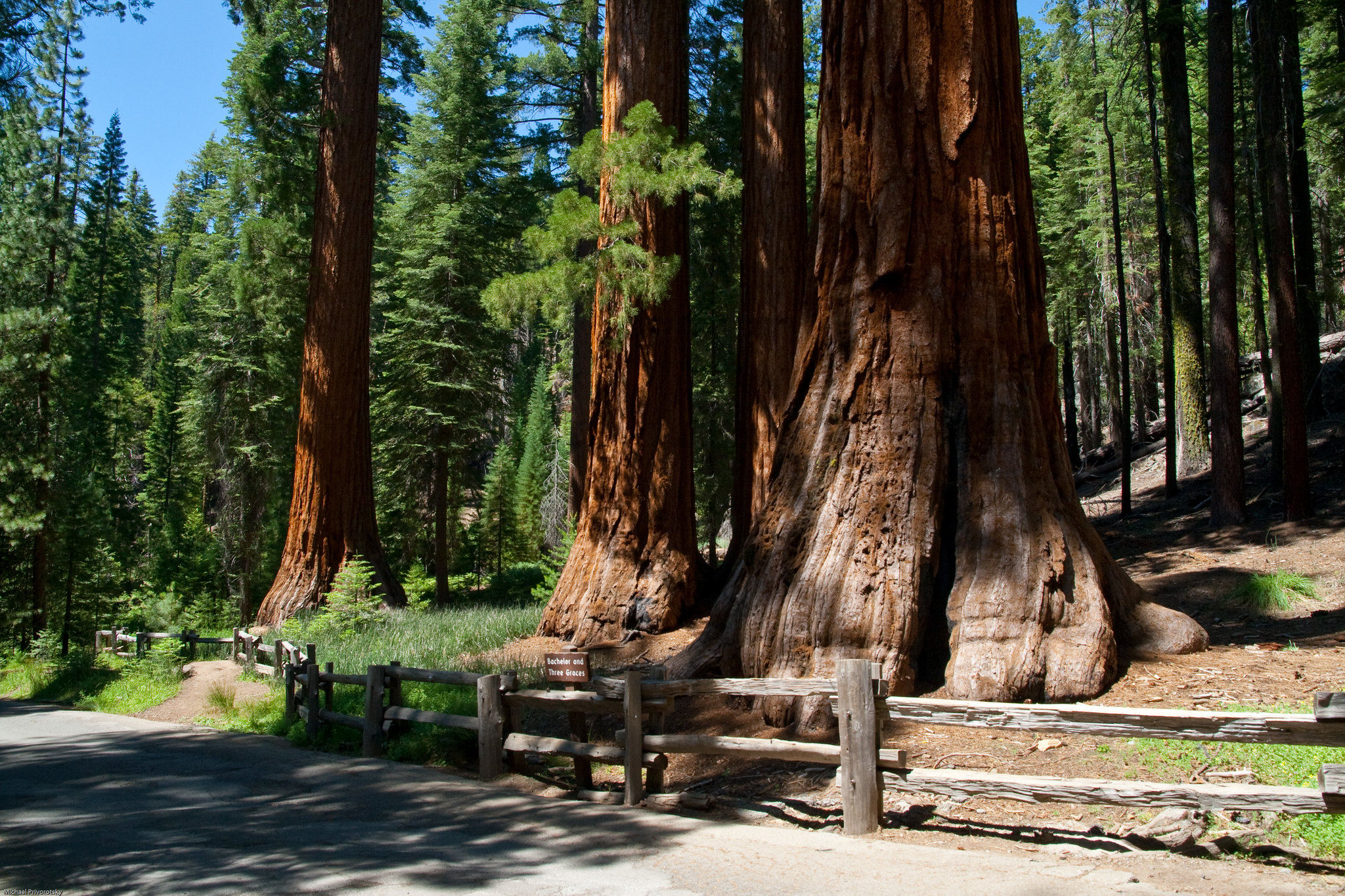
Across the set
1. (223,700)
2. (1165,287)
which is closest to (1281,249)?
(1165,287)

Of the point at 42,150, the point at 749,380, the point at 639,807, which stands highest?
the point at 42,150

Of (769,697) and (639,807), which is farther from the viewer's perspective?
(769,697)

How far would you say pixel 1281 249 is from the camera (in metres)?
14.5

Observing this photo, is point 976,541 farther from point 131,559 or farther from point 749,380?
point 131,559

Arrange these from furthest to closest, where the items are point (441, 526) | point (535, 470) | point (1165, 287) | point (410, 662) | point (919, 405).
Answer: point (535, 470) → point (441, 526) → point (1165, 287) → point (410, 662) → point (919, 405)

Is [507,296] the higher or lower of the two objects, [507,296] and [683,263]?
the lower

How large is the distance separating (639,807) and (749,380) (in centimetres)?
659

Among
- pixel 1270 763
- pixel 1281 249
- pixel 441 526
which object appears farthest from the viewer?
pixel 441 526

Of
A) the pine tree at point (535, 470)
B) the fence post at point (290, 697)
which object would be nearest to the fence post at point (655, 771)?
the fence post at point (290, 697)

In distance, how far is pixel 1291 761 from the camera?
535 centimetres

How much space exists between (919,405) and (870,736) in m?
3.09

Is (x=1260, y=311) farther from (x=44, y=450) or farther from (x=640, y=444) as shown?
(x=44, y=450)

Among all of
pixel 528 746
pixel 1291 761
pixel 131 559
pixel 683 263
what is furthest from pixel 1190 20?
pixel 131 559

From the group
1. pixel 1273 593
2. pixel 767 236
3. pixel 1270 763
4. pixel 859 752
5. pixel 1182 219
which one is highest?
pixel 1182 219
